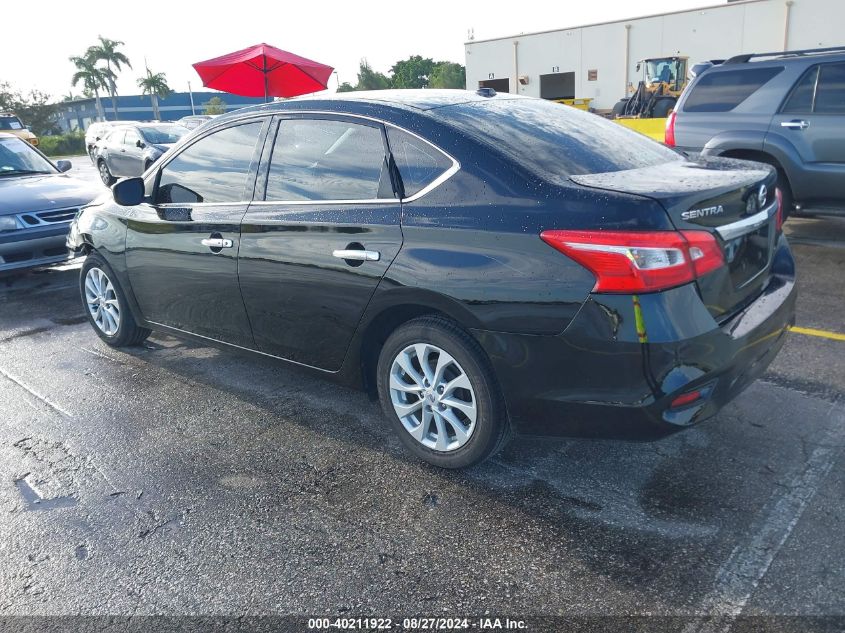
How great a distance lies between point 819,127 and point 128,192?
20.3 ft

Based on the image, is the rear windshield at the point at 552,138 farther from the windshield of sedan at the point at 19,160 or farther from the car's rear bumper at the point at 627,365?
the windshield of sedan at the point at 19,160

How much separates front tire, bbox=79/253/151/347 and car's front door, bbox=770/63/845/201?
20.2ft

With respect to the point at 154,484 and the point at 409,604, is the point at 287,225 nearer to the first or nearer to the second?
the point at 154,484

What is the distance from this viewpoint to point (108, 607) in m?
2.46

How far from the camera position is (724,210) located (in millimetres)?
2779

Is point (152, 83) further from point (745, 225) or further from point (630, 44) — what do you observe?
point (745, 225)

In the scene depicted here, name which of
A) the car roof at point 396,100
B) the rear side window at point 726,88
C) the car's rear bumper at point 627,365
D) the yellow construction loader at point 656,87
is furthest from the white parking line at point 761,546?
the yellow construction loader at point 656,87

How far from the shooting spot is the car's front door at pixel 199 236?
3.88 meters

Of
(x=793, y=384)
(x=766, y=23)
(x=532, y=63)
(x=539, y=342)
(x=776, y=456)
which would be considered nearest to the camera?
(x=539, y=342)

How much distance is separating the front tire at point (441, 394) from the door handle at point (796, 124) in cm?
553

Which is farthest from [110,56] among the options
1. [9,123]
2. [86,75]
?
[9,123]

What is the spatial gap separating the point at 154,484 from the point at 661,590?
2248 mm

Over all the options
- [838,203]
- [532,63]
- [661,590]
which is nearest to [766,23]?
[532,63]

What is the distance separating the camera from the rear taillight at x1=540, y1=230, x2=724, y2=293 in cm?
252
